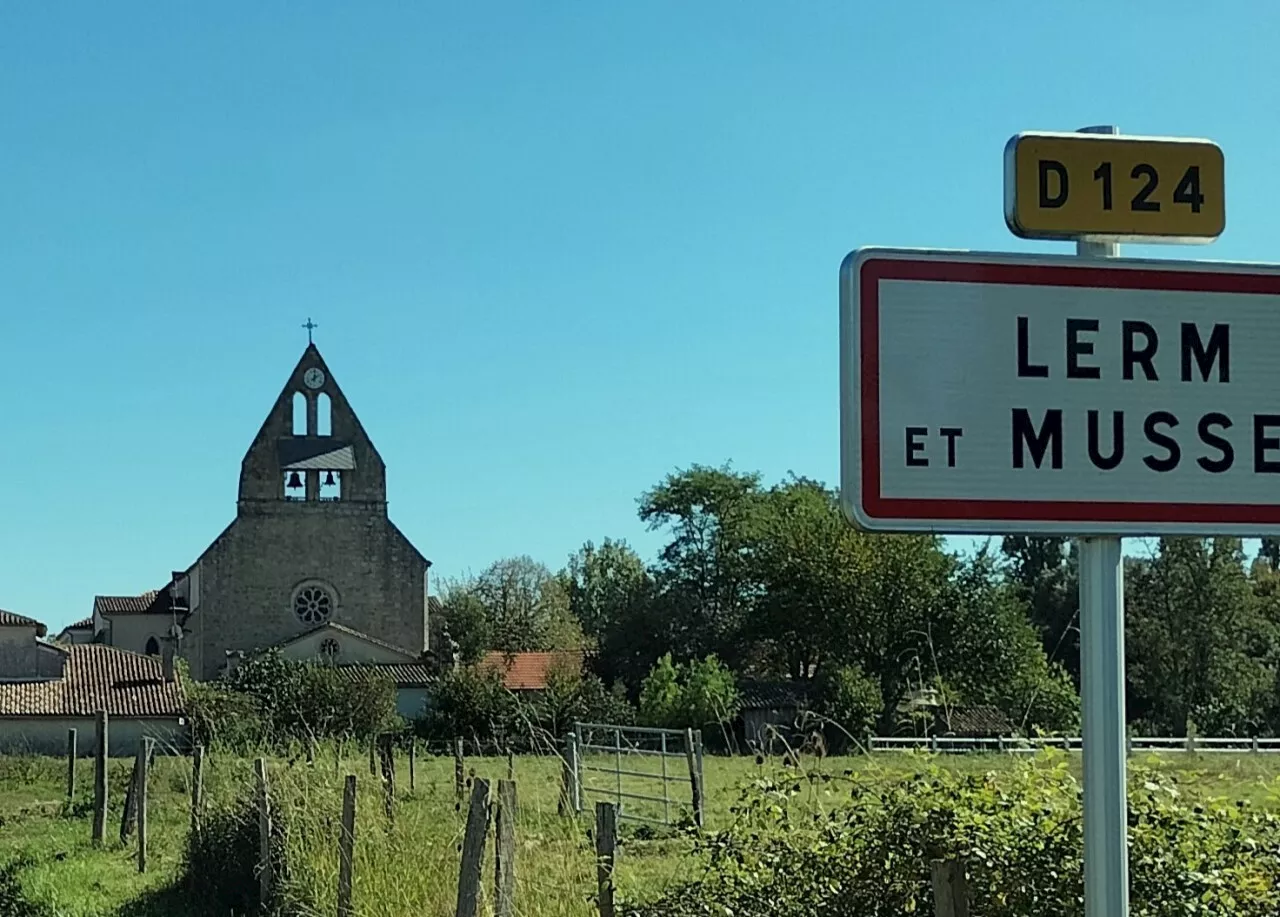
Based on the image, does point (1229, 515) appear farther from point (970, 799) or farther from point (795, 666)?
point (795, 666)

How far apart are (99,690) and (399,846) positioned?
4959 centimetres

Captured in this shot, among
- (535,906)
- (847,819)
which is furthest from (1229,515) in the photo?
(535,906)

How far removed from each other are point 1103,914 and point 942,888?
4.84 ft

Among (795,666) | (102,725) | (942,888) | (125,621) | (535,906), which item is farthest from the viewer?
(125,621)

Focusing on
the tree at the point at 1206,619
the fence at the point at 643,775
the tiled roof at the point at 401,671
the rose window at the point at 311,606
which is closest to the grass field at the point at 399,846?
the fence at the point at 643,775

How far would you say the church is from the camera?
64.2 meters

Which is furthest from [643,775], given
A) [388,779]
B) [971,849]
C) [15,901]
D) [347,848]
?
[971,849]

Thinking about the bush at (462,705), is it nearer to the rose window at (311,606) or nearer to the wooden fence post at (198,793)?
the rose window at (311,606)

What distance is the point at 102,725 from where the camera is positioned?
24547mm

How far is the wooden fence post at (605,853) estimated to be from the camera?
591 centimetres

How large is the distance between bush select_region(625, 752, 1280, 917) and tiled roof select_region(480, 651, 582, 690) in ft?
185

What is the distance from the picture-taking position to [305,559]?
6525 cm

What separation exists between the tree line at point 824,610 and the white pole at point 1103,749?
44172mm

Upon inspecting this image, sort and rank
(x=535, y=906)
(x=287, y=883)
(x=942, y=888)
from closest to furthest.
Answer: (x=942, y=888)
(x=535, y=906)
(x=287, y=883)
